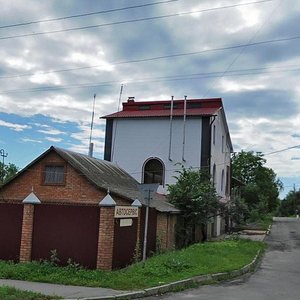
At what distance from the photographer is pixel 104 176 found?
1958 cm

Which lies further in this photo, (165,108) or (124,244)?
(165,108)

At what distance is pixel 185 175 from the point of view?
77.5 feet

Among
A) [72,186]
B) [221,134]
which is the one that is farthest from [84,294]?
[221,134]

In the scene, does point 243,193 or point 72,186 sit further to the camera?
point 243,193

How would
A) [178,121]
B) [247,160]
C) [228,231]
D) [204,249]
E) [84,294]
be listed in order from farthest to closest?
[247,160] < [228,231] < [178,121] < [204,249] < [84,294]

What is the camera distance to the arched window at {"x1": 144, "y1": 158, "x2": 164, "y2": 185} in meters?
28.6

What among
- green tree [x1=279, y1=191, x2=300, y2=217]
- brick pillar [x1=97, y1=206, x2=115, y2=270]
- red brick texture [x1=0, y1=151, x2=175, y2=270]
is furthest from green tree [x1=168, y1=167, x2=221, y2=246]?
green tree [x1=279, y1=191, x2=300, y2=217]

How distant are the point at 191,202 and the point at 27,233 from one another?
1023 cm

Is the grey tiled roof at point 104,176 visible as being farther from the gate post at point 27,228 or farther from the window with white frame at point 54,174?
the gate post at point 27,228

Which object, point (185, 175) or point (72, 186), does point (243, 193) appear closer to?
point (185, 175)

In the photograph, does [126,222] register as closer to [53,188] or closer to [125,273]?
[125,273]

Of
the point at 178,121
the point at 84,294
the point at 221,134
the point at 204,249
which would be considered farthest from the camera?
the point at 221,134

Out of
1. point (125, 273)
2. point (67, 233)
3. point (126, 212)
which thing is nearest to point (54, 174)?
point (126, 212)

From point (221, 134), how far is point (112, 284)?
24232 mm
